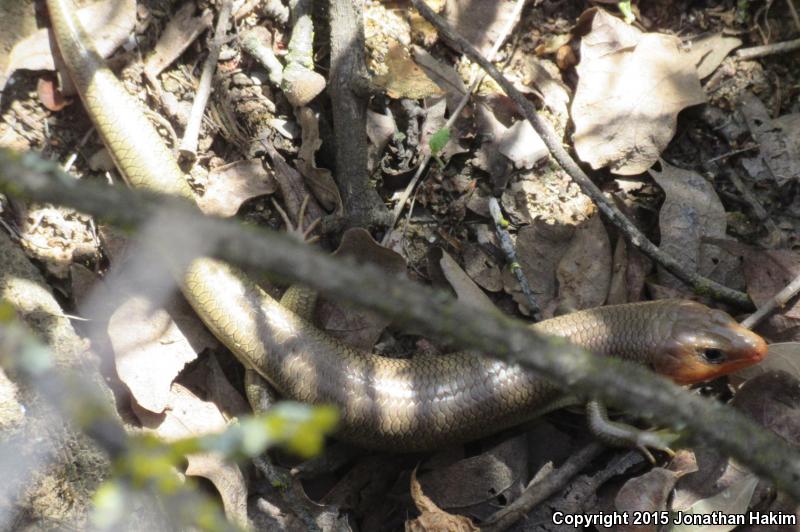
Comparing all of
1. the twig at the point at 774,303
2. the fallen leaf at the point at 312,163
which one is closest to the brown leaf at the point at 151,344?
the fallen leaf at the point at 312,163

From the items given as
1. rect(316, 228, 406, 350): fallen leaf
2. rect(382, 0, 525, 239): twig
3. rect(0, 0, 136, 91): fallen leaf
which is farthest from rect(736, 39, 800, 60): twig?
rect(0, 0, 136, 91): fallen leaf

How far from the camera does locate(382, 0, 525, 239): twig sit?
4492mm

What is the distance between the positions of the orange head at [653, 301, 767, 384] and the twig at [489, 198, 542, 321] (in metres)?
0.75

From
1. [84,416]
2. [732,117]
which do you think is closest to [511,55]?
[732,117]

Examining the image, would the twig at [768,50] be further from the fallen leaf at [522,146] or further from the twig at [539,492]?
the twig at [539,492]

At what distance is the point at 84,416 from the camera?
1.21 m

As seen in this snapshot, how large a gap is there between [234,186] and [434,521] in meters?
2.25

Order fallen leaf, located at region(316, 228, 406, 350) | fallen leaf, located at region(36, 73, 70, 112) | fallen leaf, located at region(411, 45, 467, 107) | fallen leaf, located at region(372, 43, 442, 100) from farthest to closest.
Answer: fallen leaf, located at region(411, 45, 467, 107) < fallen leaf, located at region(372, 43, 442, 100) < fallen leaf, located at region(316, 228, 406, 350) < fallen leaf, located at region(36, 73, 70, 112)

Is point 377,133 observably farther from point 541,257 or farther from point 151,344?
point 151,344

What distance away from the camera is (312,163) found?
14.3 ft

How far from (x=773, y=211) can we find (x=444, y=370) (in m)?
2.42

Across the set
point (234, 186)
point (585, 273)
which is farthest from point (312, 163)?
point (585, 273)

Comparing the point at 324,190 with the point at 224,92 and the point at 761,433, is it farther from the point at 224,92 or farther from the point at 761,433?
the point at 761,433

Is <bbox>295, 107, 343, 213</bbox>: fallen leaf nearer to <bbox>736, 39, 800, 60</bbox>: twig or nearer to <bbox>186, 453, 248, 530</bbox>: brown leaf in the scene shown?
<bbox>186, 453, 248, 530</bbox>: brown leaf
